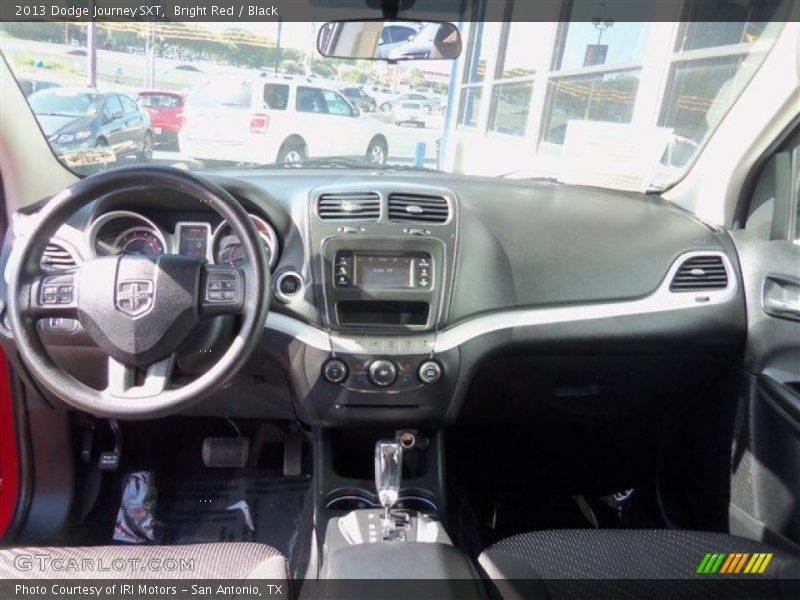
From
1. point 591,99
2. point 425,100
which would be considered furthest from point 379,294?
point 591,99

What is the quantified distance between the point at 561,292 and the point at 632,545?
28.4 inches

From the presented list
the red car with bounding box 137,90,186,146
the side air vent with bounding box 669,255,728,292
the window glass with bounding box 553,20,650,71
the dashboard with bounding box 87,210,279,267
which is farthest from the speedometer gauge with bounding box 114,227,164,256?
the window glass with bounding box 553,20,650,71

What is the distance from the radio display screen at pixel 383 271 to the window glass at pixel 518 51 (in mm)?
4545

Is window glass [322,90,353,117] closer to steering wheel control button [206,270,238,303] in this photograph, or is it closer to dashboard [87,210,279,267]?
dashboard [87,210,279,267]

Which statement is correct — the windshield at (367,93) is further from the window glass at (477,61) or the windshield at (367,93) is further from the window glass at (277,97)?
the window glass at (477,61)

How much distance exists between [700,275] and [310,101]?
290 centimetres

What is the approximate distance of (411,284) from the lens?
1916mm

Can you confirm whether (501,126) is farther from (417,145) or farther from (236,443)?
(236,443)

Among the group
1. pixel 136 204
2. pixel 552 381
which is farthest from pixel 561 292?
pixel 136 204

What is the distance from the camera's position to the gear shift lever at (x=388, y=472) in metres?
1.90

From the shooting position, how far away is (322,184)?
6.56ft

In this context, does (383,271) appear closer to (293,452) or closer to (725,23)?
(293,452)

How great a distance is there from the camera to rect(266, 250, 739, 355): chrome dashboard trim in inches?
74.5

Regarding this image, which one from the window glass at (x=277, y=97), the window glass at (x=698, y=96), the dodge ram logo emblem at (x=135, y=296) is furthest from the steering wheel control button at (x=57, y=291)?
the window glass at (x=277, y=97)
